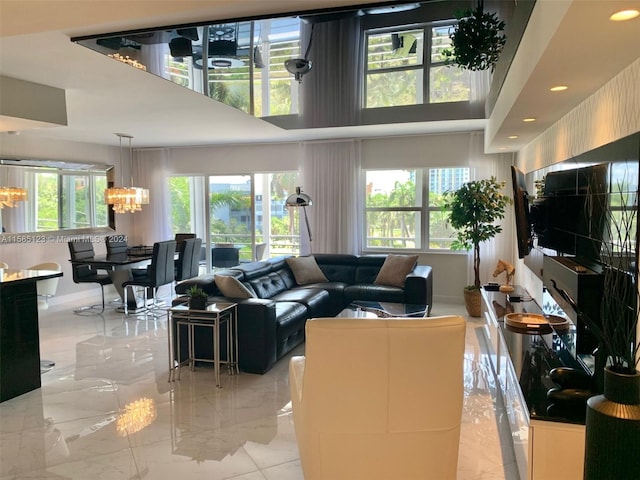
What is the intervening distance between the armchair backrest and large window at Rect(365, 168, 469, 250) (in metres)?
3.01

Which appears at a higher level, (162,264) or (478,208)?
(478,208)

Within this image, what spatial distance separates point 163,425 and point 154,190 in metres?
6.15

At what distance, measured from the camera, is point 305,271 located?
6.34m

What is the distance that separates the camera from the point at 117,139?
765 cm

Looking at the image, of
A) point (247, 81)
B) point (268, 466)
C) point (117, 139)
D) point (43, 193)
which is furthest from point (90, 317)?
point (268, 466)

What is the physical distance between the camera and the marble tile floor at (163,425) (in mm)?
2707

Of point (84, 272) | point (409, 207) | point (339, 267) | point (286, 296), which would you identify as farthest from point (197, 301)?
point (409, 207)

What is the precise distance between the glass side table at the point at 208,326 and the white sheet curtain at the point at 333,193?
11.4 ft

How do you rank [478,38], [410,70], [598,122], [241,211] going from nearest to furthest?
[598,122] → [478,38] → [410,70] → [241,211]

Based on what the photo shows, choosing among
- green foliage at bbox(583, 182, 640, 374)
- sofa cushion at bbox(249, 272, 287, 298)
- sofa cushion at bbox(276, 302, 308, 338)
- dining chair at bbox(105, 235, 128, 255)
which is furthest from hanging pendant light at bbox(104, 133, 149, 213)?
green foliage at bbox(583, 182, 640, 374)

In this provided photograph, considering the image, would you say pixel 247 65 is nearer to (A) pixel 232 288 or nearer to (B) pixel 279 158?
(A) pixel 232 288

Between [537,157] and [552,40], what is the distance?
10.0 feet

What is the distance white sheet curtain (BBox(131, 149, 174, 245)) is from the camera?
339 inches

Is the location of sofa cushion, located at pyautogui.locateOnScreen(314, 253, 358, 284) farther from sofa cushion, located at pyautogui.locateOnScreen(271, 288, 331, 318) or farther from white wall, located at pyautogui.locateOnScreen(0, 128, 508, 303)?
white wall, located at pyautogui.locateOnScreen(0, 128, 508, 303)
